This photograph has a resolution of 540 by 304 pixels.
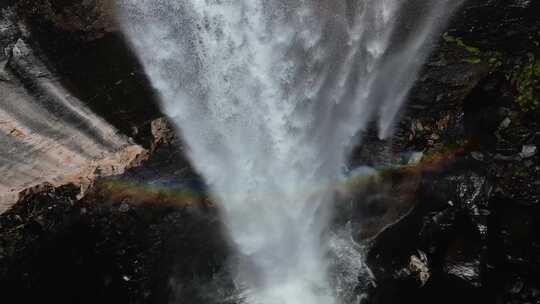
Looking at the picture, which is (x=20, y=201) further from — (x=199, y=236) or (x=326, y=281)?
(x=326, y=281)

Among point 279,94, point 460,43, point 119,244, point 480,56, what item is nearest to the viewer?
point 460,43

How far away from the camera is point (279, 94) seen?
23.1 ft

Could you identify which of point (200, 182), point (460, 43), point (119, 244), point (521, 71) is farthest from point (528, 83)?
point (119, 244)

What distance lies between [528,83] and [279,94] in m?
4.23

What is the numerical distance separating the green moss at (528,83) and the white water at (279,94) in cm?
168

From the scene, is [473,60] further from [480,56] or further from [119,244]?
[119,244]

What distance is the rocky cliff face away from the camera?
5422mm

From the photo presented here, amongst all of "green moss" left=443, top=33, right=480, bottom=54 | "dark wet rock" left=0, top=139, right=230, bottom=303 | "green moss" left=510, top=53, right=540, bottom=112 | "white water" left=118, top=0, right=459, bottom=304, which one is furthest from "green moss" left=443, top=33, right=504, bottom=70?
"dark wet rock" left=0, top=139, right=230, bottom=303

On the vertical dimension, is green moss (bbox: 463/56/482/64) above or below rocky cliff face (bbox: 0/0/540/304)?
above

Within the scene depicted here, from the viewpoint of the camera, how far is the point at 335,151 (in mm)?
8180

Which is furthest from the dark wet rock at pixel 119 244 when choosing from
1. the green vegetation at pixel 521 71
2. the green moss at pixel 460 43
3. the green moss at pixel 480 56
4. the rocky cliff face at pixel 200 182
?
the green vegetation at pixel 521 71

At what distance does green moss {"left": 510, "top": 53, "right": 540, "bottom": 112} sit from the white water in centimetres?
168

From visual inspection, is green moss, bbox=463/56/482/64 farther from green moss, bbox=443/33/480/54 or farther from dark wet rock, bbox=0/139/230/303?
dark wet rock, bbox=0/139/230/303

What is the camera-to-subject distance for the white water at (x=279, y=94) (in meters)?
5.75
